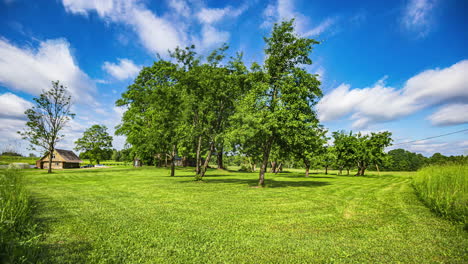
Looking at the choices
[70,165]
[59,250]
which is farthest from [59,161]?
[59,250]

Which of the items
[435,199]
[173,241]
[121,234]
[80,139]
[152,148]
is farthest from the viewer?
[80,139]

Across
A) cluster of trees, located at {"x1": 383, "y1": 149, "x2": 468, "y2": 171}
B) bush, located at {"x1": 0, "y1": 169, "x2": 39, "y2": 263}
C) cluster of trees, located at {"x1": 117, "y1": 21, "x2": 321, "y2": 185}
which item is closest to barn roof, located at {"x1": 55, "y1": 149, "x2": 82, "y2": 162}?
cluster of trees, located at {"x1": 117, "y1": 21, "x2": 321, "y2": 185}

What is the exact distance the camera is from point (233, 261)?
5.11 meters

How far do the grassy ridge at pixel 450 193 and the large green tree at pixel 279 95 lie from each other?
27.0 ft

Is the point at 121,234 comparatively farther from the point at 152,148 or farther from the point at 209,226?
the point at 152,148

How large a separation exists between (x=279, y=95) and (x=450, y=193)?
12.3 meters

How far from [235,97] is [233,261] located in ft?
59.8

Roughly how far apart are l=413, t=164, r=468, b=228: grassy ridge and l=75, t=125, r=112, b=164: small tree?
85217 mm

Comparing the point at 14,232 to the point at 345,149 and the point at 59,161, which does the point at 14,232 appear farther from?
the point at 59,161

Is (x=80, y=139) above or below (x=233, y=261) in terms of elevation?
above

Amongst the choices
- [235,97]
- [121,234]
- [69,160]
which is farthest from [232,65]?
[69,160]

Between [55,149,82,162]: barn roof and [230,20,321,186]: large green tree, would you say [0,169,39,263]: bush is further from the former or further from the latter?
[55,149,82,162]: barn roof

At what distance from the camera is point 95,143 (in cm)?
7388

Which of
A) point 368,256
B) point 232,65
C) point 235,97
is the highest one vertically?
point 232,65
